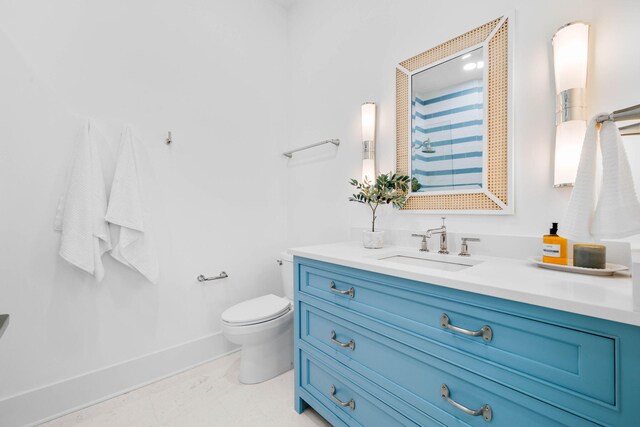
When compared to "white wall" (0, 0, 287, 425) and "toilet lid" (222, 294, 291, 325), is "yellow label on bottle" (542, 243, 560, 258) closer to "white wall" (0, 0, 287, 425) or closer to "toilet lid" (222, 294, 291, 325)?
"toilet lid" (222, 294, 291, 325)

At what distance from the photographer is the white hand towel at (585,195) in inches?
31.2

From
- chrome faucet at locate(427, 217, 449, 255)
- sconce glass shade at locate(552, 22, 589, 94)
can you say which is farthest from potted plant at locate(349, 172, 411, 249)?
sconce glass shade at locate(552, 22, 589, 94)

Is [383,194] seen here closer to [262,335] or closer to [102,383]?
[262,335]

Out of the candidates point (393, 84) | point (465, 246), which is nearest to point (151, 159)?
point (393, 84)

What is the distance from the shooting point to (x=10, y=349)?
1.42 m

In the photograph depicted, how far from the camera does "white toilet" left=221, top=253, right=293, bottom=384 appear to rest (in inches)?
66.4

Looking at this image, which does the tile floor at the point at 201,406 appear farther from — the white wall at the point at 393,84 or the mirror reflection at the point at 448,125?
the mirror reflection at the point at 448,125

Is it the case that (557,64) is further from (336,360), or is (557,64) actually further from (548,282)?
(336,360)

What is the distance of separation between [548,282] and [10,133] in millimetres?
2411

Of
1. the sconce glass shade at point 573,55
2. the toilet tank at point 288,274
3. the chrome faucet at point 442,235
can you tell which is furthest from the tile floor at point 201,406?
the sconce glass shade at point 573,55

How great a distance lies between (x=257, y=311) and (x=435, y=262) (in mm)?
1124

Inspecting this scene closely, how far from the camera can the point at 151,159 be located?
1834 millimetres

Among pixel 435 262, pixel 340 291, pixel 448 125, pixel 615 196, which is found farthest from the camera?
pixel 448 125

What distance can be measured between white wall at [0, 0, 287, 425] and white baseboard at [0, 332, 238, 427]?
2 cm
